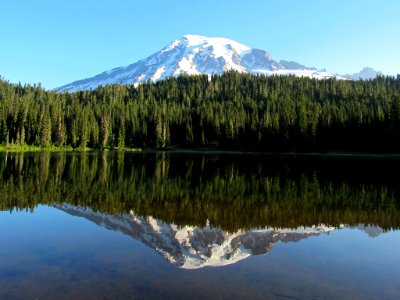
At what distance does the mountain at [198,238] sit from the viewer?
15.0 m

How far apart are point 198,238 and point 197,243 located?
0.80 m

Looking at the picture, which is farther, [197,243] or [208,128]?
[208,128]

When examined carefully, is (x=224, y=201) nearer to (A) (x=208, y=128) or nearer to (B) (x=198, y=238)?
(B) (x=198, y=238)

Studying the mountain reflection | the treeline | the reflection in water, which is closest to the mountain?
the reflection in water

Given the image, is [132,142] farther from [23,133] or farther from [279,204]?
[279,204]

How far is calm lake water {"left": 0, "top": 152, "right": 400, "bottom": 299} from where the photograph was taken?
11.8 m

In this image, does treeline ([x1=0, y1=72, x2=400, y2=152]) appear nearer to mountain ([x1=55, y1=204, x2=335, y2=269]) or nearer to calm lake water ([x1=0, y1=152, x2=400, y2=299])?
calm lake water ([x1=0, y1=152, x2=400, y2=299])

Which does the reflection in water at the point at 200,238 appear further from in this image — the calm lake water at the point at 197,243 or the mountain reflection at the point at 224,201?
the mountain reflection at the point at 224,201

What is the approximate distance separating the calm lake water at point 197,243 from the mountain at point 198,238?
53mm

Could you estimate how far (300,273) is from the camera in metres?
13.4

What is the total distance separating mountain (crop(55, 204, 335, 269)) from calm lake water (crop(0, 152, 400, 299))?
53 mm

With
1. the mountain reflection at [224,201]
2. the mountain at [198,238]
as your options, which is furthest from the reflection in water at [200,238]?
the mountain reflection at [224,201]

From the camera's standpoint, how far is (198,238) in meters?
17.8

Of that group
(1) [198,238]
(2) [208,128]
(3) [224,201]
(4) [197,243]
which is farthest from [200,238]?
(2) [208,128]
